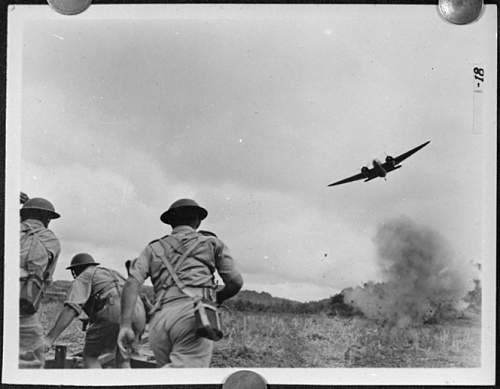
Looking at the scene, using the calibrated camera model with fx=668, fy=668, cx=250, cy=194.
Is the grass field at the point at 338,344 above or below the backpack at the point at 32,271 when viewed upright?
below

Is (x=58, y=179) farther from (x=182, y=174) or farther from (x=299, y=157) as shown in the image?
(x=299, y=157)

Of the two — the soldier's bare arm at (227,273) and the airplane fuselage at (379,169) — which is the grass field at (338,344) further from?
the airplane fuselage at (379,169)

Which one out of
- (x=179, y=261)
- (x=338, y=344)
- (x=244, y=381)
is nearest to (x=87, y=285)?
(x=179, y=261)

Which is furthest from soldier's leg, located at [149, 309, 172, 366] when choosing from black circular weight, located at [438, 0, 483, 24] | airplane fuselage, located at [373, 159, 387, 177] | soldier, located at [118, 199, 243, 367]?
black circular weight, located at [438, 0, 483, 24]

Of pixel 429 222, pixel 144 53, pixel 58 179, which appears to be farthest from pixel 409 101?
pixel 58 179

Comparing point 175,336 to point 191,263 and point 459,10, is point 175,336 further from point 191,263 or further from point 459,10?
point 459,10

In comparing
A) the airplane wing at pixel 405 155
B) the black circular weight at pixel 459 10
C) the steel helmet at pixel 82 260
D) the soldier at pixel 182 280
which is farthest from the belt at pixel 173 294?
the black circular weight at pixel 459 10
